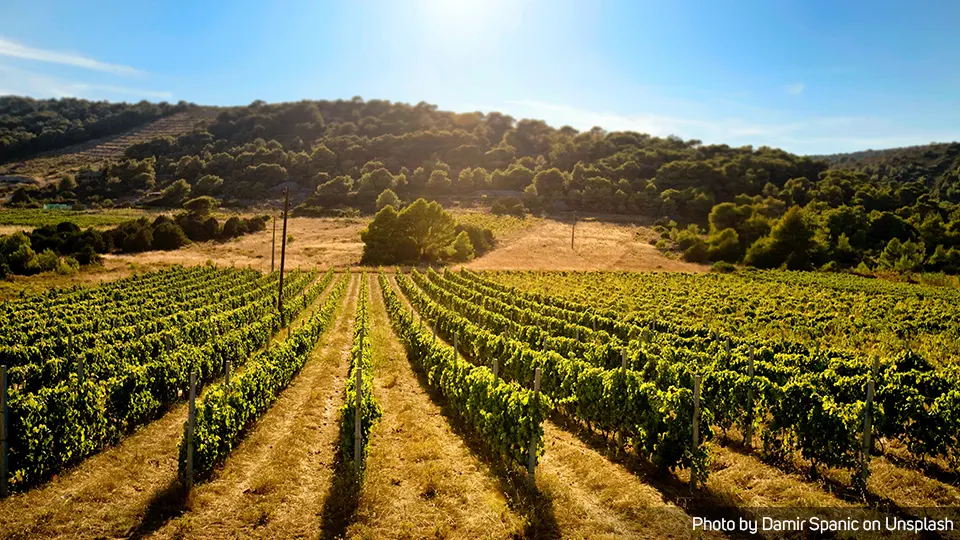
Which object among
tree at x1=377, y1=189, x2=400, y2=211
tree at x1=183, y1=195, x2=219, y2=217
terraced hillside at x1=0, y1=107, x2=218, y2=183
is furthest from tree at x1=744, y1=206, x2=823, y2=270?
terraced hillside at x1=0, y1=107, x2=218, y2=183

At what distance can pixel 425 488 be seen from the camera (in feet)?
30.8

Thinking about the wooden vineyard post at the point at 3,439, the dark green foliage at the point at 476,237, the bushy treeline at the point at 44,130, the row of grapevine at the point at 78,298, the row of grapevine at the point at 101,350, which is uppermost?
the bushy treeline at the point at 44,130

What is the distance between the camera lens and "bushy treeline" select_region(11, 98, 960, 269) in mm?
85500

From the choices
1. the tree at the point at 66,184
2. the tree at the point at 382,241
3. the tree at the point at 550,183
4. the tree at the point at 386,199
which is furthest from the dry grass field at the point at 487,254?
the tree at the point at 66,184

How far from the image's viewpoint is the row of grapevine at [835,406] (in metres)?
9.50

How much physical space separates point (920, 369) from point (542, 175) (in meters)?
124

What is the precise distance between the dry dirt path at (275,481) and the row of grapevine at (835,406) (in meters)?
9.47

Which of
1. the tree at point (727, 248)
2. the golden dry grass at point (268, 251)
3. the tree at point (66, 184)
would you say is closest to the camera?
the golden dry grass at point (268, 251)

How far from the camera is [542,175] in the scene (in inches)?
5276

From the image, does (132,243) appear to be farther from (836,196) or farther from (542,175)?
(836,196)

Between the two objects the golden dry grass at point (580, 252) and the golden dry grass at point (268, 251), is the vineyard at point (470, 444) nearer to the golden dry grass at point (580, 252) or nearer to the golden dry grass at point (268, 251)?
the golden dry grass at point (268, 251)

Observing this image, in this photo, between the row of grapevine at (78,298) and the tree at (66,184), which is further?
the tree at (66,184)

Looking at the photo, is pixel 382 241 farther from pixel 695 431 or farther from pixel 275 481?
pixel 695 431

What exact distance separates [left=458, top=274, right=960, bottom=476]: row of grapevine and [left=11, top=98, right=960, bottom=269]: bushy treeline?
248 feet
